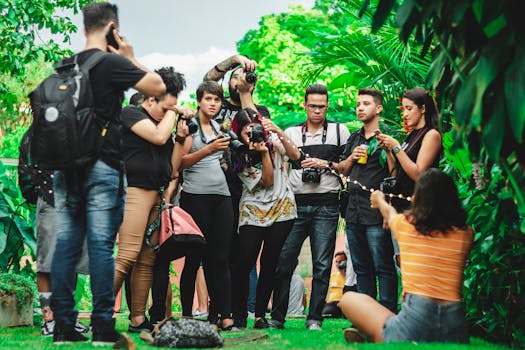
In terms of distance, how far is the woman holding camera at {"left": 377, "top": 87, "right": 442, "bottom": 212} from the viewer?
7.17 metres

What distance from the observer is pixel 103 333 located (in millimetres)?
5449

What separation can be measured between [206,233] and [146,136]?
4.34 feet

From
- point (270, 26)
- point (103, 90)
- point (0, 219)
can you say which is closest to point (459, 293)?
point (103, 90)

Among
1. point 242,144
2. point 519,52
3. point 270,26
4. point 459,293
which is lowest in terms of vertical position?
point 459,293

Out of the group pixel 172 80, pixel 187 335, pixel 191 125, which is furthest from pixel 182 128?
pixel 187 335

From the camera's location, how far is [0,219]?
8.29m

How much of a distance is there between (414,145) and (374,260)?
3.53 feet

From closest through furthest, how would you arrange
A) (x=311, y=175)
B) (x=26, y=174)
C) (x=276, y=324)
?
(x=26, y=174) → (x=276, y=324) → (x=311, y=175)

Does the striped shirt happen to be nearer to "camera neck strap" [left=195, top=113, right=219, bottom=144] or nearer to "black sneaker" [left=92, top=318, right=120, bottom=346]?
"black sneaker" [left=92, top=318, right=120, bottom=346]

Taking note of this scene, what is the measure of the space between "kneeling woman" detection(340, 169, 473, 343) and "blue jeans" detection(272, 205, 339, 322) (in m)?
2.42

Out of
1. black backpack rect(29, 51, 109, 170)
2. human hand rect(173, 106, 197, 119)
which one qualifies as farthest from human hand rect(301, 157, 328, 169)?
black backpack rect(29, 51, 109, 170)

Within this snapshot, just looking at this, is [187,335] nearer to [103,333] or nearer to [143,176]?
[103,333]

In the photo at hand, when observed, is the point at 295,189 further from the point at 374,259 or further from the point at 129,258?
the point at 129,258

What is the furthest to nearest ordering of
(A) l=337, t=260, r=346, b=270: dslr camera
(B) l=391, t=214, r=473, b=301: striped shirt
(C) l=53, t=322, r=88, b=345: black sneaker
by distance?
(A) l=337, t=260, r=346, b=270: dslr camera → (C) l=53, t=322, r=88, b=345: black sneaker → (B) l=391, t=214, r=473, b=301: striped shirt
